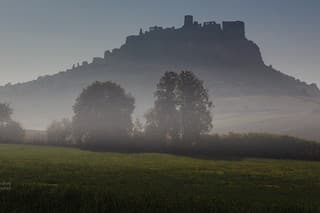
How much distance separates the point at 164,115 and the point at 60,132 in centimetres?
3331

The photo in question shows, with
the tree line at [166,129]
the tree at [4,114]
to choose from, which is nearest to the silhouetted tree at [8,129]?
the tree at [4,114]

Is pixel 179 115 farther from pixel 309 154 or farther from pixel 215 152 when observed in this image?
pixel 309 154

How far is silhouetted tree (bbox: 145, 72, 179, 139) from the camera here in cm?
9832

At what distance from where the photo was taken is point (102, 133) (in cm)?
10356

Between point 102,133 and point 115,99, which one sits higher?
point 115,99

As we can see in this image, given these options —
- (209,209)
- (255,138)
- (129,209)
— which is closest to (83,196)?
(129,209)

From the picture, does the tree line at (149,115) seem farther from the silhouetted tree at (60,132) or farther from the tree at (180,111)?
the silhouetted tree at (60,132)

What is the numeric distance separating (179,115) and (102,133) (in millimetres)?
20805

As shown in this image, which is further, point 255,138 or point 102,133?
point 102,133

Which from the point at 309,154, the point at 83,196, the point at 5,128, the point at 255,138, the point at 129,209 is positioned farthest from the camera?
the point at 5,128

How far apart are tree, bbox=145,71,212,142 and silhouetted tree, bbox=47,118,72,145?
25574 millimetres

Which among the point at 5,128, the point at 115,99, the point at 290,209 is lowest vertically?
the point at 290,209

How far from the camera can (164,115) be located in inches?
3915

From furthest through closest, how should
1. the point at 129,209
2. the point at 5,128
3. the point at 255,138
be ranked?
the point at 5,128 < the point at 255,138 < the point at 129,209
